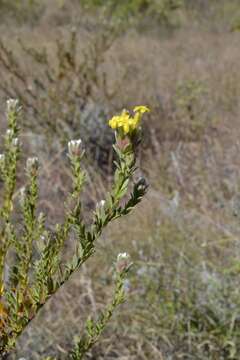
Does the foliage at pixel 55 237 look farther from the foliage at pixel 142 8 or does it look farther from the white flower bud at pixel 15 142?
the foliage at pixel 142 8

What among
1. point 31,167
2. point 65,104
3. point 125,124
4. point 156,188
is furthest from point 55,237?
point 65,104

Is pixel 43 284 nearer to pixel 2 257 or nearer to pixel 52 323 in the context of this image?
pixel 2 257

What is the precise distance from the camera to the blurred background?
92.0 inches

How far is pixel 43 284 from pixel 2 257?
0.19 meters

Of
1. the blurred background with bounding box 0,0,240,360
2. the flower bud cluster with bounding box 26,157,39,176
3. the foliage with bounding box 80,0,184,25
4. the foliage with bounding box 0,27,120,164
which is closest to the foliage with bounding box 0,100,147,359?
the flower bud cluster with bounding box 26,157,39,176

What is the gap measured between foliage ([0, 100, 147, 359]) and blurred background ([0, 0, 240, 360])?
3.28 ft

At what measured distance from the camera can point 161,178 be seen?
11.8ft

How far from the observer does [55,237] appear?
4.20ft

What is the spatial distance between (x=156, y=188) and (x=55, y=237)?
2.36 metres

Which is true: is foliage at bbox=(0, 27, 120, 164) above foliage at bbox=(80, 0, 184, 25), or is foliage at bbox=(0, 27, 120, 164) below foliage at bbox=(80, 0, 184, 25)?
below

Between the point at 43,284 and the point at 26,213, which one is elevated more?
the point at 26,213

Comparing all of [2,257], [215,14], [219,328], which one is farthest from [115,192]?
[215,14]

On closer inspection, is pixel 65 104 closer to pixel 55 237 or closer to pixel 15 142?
pixel 15 142

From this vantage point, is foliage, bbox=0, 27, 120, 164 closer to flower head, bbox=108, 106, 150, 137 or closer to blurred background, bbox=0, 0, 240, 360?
blurred background, bbox=0, 0, 240, 360
